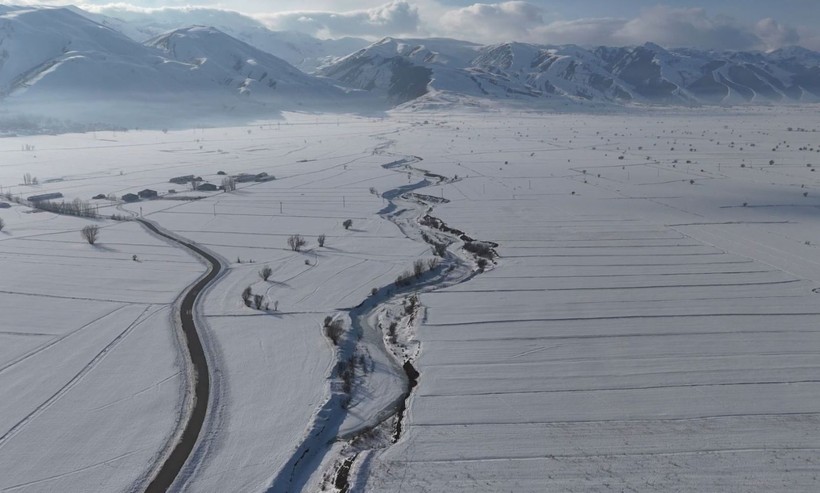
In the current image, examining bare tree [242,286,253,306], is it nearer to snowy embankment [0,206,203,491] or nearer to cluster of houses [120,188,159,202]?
snowy embankment [0,206,203,491]

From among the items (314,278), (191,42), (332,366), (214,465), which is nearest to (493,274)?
(314,278)

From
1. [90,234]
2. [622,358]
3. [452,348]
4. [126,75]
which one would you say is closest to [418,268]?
[452,348]

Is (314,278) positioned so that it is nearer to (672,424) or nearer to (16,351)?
(16,351)

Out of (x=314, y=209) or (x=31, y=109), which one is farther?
(x=31, y=109)

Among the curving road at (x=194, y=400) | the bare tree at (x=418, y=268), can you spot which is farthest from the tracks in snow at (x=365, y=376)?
the curving road at (x=194, y=400)

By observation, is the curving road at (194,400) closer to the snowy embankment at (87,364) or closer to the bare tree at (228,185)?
the snowy embankment at (87,364)

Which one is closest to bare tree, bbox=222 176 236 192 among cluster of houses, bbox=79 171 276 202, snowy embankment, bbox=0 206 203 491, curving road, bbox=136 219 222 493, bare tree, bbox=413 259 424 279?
cluster of houses, bbox=79 171 276 202

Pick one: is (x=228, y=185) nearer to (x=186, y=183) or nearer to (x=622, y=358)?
(x=186, y=183)
